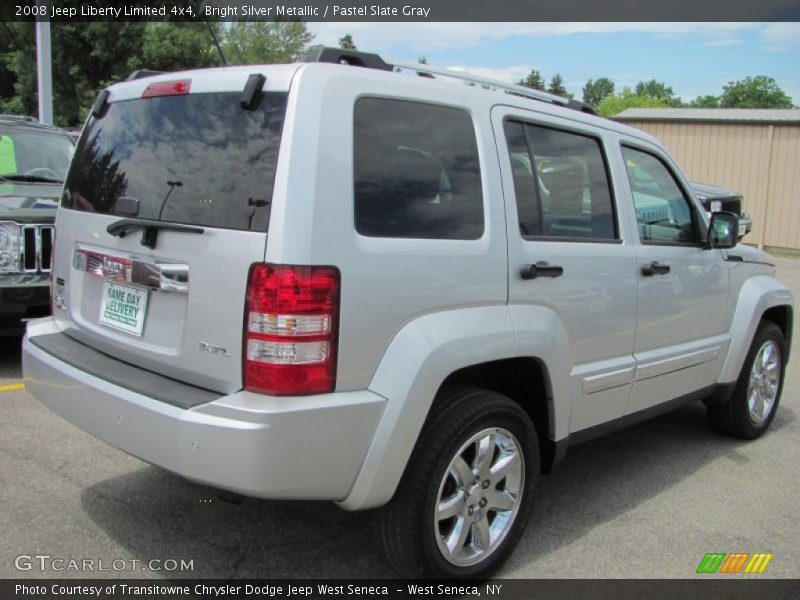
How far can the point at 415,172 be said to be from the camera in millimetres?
2742

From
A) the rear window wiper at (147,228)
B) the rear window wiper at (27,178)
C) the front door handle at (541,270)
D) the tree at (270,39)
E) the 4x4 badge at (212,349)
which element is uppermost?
the tree at (270,39)

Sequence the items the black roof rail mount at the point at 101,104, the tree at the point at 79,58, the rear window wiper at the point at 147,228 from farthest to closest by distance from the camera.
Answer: the tree at the point at 79,58
the black roof rail mount at the point at 101,104
the rear window wiper at the point at 147,228

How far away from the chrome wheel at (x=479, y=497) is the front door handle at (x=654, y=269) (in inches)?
47.7

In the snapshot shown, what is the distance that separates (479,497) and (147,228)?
1653mm

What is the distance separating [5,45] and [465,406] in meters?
34.0

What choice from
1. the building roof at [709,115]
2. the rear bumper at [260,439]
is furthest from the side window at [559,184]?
the building roof at [709,115]

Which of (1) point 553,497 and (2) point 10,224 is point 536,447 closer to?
(1) point 553,497

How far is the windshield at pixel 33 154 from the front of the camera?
21.1 ft

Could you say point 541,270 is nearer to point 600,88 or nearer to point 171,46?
point 171,46

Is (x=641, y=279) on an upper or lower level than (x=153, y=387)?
upper

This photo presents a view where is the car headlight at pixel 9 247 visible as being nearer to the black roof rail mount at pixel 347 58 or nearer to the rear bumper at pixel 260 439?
the rear bumper at pixel 260 439

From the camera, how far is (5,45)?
99.6ft

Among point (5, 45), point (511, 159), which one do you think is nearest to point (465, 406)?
point (511, 159)

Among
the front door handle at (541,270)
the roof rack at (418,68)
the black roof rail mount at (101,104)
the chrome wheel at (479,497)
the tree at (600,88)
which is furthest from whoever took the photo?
the tree at (600,88)
